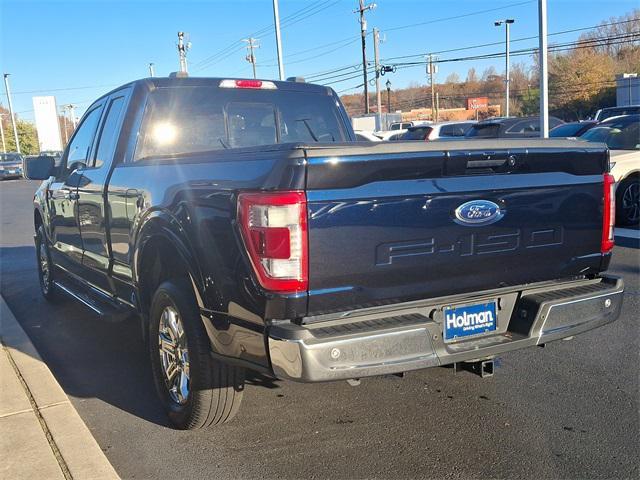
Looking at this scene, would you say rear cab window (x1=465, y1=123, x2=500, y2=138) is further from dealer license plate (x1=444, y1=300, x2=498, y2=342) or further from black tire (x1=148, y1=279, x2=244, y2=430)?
black tire (x1=148, y1=279, x2=244, y2=430)

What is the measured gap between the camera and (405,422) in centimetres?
364

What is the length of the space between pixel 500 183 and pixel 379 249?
29.2 inches

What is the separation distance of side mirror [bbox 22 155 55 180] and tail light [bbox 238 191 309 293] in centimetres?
378

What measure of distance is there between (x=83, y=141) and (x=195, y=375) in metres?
3.00

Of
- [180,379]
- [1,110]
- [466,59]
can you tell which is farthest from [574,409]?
[1,110]

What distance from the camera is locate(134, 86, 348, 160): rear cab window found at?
4367mm

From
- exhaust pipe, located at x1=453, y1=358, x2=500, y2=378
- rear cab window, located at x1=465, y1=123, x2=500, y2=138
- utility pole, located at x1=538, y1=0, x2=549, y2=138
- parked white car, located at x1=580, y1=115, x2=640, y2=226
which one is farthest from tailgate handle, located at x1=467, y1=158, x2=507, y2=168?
rear cab window, located at x1=465, y1=123, x2=500, y2=138

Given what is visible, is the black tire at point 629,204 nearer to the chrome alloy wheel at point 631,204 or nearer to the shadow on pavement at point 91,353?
the chrome alloy wheel at point 631,204

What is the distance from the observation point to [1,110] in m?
117

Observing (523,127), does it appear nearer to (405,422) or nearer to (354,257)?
(405,422)

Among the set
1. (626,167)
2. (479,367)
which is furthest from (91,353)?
(626,167)

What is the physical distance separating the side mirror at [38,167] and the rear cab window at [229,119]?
6.47 ft

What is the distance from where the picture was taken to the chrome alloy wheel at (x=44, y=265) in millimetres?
6626

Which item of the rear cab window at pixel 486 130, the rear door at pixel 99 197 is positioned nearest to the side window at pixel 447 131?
the rear cab window at pixel 486 130
